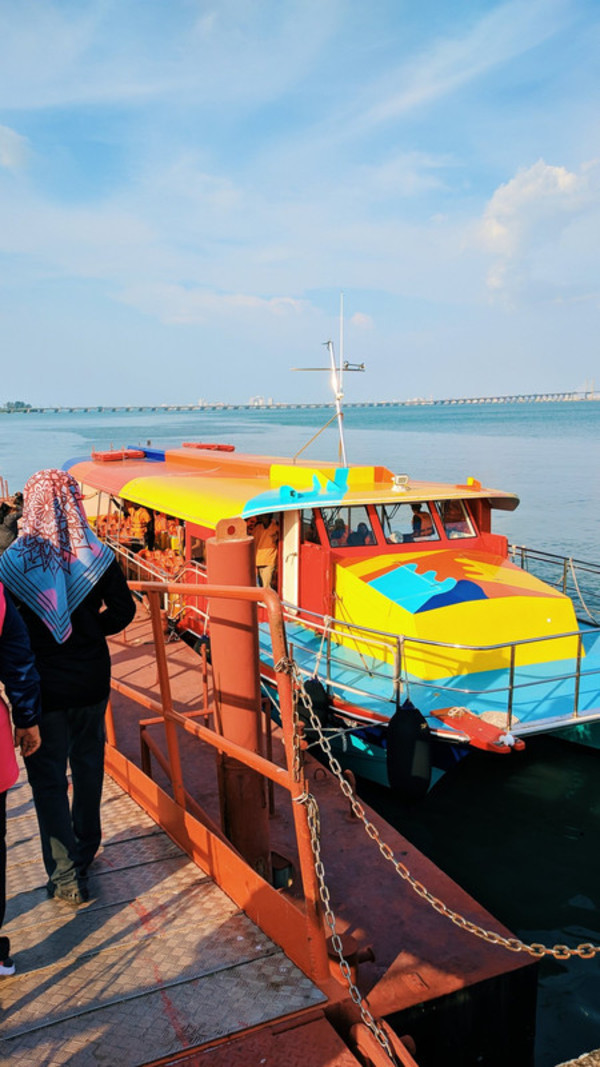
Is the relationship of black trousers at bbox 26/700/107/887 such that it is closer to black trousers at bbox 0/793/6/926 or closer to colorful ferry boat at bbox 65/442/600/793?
black trousers at bbox 0/793/6/926

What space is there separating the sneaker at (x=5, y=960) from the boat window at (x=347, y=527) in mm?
5886

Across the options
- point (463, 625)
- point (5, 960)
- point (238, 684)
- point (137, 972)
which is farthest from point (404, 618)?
point (5, 960)

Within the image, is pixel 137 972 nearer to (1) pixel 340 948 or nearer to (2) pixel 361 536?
(1) pixel 340 948

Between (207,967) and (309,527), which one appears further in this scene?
(309,527)

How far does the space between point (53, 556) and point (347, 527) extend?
5757 millimetres

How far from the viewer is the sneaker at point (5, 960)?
3.10 meters

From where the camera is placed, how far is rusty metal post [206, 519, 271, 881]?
4.06m

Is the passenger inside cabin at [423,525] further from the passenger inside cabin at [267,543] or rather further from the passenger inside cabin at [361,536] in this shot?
the passenger inside cabin at [267,543]

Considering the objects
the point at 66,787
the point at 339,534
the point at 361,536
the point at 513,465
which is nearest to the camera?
the point at 66,787

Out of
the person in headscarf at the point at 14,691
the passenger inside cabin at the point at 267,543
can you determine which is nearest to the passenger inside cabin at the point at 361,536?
the passenger inside cabin at the point at 267,543

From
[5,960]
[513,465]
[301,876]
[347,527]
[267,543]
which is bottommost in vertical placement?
[513,465]

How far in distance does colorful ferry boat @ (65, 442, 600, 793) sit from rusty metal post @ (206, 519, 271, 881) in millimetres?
2046

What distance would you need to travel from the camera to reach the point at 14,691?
290 cm

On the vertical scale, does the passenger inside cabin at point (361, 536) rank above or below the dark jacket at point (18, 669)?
below
